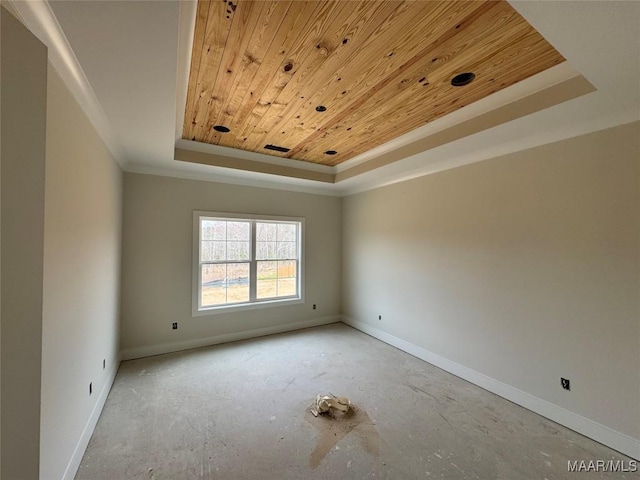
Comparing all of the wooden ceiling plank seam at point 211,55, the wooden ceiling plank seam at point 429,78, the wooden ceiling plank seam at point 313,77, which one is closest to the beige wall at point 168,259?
the wooden ceiling plank seam at point 211,55

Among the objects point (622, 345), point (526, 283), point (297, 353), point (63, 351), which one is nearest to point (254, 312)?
point (297, 353)

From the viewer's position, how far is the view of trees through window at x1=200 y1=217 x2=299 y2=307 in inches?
157

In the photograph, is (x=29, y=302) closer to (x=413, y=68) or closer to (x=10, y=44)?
(x=10, y=44)

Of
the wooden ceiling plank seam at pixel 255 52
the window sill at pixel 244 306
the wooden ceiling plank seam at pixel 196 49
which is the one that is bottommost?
the window sill at pixel 244 306

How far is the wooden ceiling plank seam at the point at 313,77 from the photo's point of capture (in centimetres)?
146

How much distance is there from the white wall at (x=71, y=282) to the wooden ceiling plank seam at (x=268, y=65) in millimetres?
1152

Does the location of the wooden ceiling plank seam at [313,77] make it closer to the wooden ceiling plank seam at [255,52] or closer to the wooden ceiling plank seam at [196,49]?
the wooden ceiling plank seam at [255,52]

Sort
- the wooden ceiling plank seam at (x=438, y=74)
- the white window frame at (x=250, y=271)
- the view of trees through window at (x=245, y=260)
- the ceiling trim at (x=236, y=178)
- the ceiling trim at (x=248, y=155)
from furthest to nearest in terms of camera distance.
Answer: the view of trees through window at (x=245, y=260), the white window frame at (x=250, y=271), the ceiling trim at (x=236, y=178), the ceiling trim at (x=248, y=155), the wooden ceiling plank seam at (x=438, y=74)

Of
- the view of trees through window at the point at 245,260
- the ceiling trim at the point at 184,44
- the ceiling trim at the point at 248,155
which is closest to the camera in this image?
the ceiling trim at the point at 184,44

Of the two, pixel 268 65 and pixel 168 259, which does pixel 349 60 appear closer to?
pixel 268 65

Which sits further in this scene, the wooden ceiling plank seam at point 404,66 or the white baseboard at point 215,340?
the white baseboard at point 215,340

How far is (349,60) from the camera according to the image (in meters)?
1.75

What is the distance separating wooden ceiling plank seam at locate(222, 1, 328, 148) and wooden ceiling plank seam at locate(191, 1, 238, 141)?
0.87 feet

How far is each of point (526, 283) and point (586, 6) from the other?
216cm
